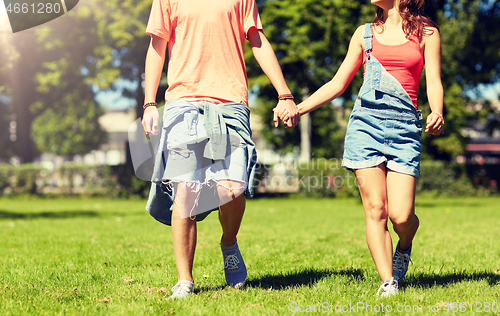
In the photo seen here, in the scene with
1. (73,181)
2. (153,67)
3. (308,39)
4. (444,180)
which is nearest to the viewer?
(153,67)

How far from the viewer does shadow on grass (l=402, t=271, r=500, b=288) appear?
393cm

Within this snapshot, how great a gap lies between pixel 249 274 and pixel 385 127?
1.89 m

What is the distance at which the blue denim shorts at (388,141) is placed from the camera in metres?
3.39

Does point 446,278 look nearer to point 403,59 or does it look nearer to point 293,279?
point 293,279

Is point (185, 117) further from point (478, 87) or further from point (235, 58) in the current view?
point (478, 87)

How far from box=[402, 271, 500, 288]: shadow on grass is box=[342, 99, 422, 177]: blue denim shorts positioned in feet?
3.37

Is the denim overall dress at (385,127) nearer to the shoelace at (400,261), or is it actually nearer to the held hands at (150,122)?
the shoelace at (400,261)

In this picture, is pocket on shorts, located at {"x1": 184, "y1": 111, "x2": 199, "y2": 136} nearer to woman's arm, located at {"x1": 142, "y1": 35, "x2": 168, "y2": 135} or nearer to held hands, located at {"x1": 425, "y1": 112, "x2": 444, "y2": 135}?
woman's arm, located at {"x1": 142, "y1": 35, "x2": 168, "y2": 135}

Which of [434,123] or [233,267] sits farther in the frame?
[233,267]

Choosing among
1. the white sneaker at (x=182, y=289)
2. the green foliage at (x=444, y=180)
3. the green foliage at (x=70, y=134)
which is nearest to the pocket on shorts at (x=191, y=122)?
the white sneaker at (x=182, y=289)

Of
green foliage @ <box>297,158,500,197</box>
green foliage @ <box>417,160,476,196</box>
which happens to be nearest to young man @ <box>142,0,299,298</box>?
green foliage @ <box>297,158,500,197</box>

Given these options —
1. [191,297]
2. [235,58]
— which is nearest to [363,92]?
[235,58]

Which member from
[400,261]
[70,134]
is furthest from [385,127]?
[70,134]

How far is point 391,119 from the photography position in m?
3.41
